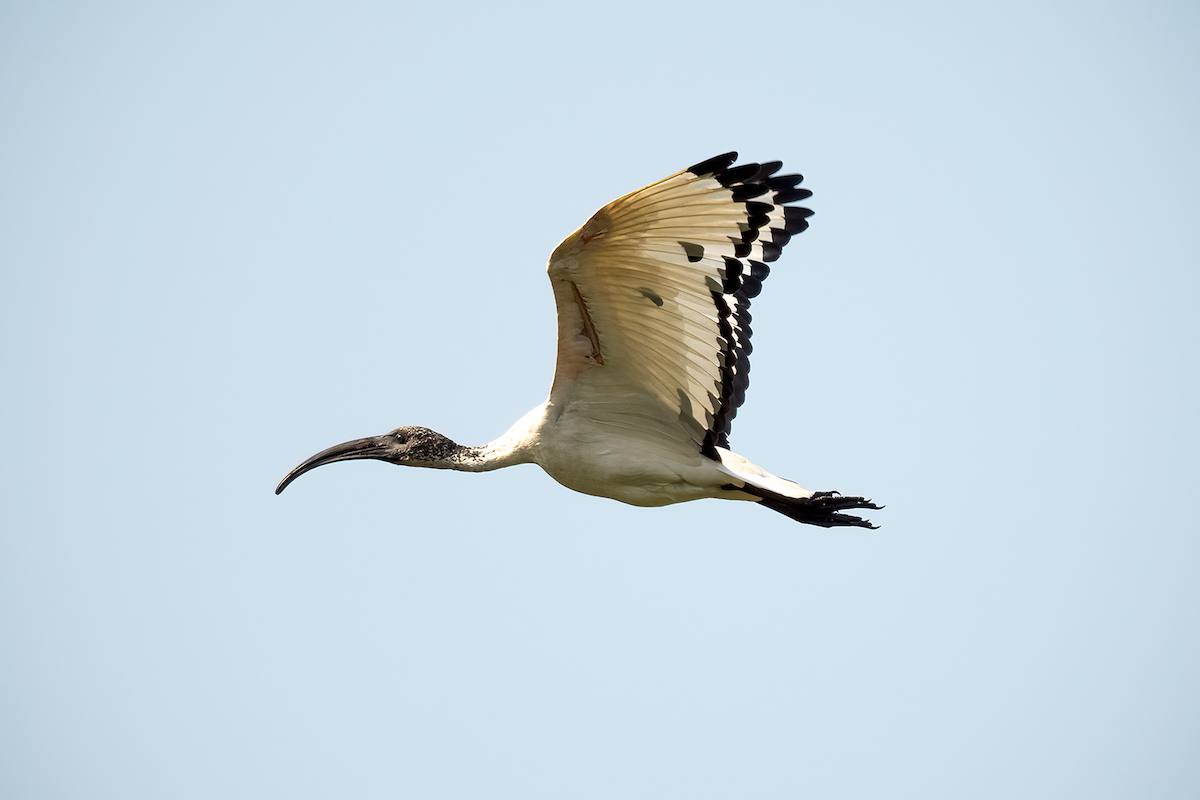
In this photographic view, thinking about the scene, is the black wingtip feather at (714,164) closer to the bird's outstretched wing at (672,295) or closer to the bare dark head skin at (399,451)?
the bird's outstretched wing at (672,295)

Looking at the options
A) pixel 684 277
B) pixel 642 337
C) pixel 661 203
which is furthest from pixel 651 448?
pixel 661 203

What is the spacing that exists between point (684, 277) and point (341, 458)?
325 centimetres

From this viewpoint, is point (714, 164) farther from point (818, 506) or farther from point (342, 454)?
point (342, 454)

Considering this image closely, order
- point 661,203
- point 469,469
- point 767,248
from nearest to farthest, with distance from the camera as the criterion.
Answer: point 661,203 < point 767,248 < point 469,469

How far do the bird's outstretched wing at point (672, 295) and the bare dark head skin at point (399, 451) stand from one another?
1.17 metres

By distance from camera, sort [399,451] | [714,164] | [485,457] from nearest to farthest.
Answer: [714,164] → [485,457] → [399,451]

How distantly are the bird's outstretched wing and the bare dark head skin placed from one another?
3.83 ft

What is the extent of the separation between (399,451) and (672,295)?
2658 millimetres

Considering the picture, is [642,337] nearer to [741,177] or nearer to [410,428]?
[741,177]

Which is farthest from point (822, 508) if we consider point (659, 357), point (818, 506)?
point (659, 357)

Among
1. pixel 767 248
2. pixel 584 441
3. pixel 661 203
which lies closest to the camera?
pixel 661 203

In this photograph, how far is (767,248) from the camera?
6773mm

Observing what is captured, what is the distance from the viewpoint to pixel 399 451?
838 centimetres

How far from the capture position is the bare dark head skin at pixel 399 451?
827 centimetres
